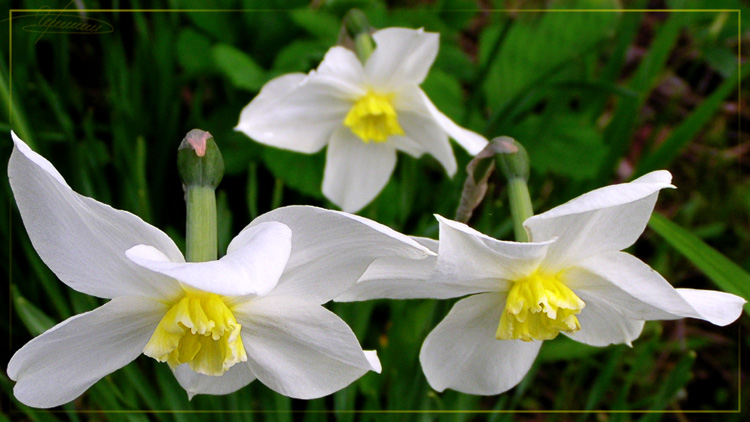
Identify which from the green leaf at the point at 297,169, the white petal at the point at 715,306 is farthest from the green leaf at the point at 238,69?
the white petal at the point at 715,306

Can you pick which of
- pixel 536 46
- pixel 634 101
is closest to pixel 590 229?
pixel 634 101

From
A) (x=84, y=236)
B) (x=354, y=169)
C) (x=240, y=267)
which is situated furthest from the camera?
(x=354, y=169)

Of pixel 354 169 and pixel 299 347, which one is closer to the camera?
pixel 299 347

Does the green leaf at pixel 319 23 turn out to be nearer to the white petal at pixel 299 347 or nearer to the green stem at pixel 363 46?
the green stem at pixel 363 46

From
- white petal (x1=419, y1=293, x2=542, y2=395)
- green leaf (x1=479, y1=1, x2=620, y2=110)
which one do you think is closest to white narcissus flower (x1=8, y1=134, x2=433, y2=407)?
white petal (x1=419, y1=293, x2=542, y2=395)

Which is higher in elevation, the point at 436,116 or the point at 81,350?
the point at 436,116

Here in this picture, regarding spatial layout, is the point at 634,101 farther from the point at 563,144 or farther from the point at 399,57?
the point at 399,57

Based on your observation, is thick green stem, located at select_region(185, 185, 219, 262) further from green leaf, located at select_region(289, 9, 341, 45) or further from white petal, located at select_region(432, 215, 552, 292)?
green leaf, located at select_region(289, 9, 341, 45)
